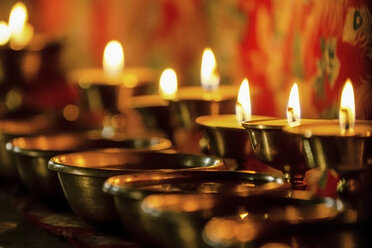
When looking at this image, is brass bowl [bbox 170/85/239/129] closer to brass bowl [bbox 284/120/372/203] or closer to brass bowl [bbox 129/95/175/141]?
brass bowl [bbox 129/95/175/141]

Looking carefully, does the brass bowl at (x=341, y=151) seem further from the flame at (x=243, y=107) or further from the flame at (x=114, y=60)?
the flame at (x=114, y=60)

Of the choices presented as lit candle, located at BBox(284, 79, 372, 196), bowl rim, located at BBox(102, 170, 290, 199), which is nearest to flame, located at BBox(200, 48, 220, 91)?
bowl rim, located at BBox(102, 170, 290, 199)

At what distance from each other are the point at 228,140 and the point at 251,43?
674 millimetres

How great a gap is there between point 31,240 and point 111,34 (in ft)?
5.90

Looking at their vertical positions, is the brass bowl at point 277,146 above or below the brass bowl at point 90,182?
above

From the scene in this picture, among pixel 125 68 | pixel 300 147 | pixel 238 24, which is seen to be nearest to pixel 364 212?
pixel 300 147

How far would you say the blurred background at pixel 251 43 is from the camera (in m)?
1.63

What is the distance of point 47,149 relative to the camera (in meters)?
1.80

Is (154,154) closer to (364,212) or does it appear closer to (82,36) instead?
(364,212)

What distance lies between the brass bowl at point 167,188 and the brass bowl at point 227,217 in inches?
0.4

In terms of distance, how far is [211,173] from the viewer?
138 centimetres

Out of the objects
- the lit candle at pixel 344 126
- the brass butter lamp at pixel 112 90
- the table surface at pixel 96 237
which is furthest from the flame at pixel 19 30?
the lit candle at pixel 344 126

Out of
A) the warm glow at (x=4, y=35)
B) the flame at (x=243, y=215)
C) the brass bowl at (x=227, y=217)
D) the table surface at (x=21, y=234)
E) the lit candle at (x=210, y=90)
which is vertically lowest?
the table surface at (x=21, y=234)

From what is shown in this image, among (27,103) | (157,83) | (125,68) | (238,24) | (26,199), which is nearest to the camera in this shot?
(26,199)
